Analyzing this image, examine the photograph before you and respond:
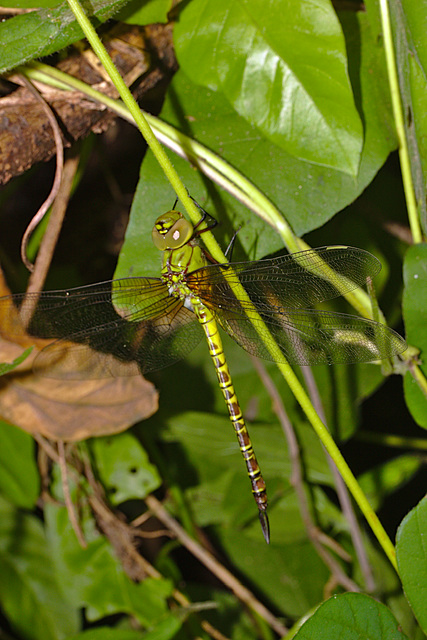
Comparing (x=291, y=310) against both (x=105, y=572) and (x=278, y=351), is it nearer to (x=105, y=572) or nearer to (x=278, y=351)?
(x=278, y=351)

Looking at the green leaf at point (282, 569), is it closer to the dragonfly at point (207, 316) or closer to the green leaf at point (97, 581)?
the green leaf at point (97, 581)

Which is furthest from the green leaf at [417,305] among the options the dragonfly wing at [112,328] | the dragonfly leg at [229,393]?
the dragonfly wing at [112,328]

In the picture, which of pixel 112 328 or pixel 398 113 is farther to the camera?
pixel 112 328

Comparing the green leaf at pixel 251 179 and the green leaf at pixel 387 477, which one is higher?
the green leaf at pixel 251 179

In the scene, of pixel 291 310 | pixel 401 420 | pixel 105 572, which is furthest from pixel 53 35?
pixel 401 420

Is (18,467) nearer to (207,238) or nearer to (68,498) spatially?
(68,498)

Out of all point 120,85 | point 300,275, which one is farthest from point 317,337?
point 120,85
